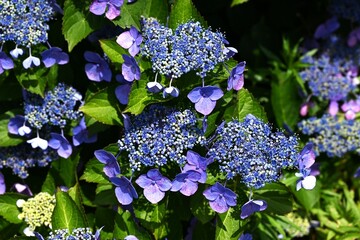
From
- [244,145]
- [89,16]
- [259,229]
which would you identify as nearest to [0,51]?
[89,16]

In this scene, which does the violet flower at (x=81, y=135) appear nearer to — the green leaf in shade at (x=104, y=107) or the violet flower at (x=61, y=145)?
the violet flower at (x=61, y=145)

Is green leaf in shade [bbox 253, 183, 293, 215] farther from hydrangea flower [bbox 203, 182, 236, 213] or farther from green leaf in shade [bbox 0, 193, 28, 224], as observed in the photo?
green leaf in shade [bbox 0, 193, 28, 224]

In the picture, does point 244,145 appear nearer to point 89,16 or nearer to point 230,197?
point 230,197

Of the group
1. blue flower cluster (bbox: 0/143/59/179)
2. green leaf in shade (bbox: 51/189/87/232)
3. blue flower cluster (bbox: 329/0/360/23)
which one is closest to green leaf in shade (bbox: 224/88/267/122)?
green leaf in shade (bbox: 51/189/87/232)

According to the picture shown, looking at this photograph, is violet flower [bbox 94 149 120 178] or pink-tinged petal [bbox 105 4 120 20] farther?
pink-tinged petal [bbox 105 4 120 20]

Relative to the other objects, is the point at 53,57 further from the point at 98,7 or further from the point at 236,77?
the point at 236,77
